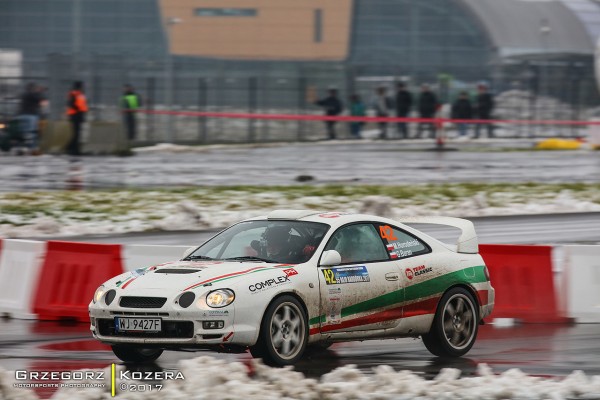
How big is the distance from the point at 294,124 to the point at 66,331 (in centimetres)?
3241

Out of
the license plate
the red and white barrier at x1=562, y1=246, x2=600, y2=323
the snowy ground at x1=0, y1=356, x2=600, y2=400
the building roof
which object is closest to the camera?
the snowy ground at x1=0, y1=356, x2=600, y2=400

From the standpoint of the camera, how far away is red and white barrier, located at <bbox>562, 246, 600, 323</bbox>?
39.1 ft

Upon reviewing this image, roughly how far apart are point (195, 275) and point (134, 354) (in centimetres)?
81

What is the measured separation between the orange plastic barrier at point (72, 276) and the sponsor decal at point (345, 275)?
3309mm

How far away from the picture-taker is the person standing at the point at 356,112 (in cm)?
4238

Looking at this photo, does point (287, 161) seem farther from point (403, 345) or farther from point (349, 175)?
point (403, 345)

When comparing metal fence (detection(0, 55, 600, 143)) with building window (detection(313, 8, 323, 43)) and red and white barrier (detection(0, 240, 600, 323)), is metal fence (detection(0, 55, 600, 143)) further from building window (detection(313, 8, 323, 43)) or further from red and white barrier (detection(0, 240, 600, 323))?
red and white barrier (detection(0, 240, 600, 323))

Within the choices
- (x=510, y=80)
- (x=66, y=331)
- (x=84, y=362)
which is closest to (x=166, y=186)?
(x=66, y=331)

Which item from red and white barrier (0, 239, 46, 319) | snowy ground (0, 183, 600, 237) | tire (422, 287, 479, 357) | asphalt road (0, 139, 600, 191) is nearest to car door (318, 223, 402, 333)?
tire (422, 287, 479, 357)

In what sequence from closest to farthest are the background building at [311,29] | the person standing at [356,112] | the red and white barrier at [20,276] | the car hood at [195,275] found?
1. the car hood at [195,275]
2. the red and white barrier at [20,276]
3. the person standing at [356,112]
4. the background building at [311,29]

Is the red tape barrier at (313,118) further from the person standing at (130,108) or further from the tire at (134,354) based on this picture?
the tire at (134,354)

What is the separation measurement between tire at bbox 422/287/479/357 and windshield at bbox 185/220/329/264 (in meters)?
1.21

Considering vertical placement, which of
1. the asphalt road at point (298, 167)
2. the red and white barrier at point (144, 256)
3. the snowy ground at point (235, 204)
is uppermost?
the red and white barrier at point (144, 256)

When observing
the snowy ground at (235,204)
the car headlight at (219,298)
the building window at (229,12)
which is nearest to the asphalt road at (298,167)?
the snowy ground at (235,204)
